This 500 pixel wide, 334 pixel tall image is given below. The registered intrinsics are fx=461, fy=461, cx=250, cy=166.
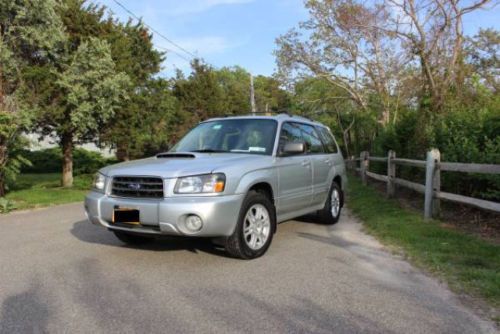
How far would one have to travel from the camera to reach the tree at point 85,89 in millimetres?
14711

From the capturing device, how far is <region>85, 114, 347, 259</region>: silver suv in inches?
196

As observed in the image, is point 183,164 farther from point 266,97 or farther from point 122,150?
point 266,97

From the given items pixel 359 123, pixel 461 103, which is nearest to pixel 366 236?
pixel 461 103

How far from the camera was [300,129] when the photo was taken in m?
7.34

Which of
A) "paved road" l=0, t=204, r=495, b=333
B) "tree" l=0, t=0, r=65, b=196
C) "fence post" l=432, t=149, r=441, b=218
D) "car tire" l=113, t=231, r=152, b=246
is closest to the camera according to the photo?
"paved road" l=0, t=204, r=495, b=333

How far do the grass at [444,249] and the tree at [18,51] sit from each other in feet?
32.2

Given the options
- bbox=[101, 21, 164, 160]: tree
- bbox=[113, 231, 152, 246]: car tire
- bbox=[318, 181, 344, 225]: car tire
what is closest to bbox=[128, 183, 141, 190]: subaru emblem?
bbox=[113, 231, 152, 246]: car tire

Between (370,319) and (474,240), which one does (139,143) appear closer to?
(474,240)

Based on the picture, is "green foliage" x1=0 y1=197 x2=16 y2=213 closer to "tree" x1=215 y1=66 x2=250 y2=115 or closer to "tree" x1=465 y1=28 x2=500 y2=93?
"tree" x1=465 y1=28 x2=500 y2=93

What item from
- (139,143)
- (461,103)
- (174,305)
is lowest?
(174,305)

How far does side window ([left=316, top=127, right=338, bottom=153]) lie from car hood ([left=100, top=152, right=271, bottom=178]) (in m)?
2.48

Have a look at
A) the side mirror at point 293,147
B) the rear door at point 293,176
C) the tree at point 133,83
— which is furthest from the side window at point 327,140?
the tree at point 133,83

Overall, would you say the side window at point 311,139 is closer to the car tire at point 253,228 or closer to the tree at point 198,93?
the car tire at point 253,228

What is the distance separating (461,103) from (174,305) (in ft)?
32.0
